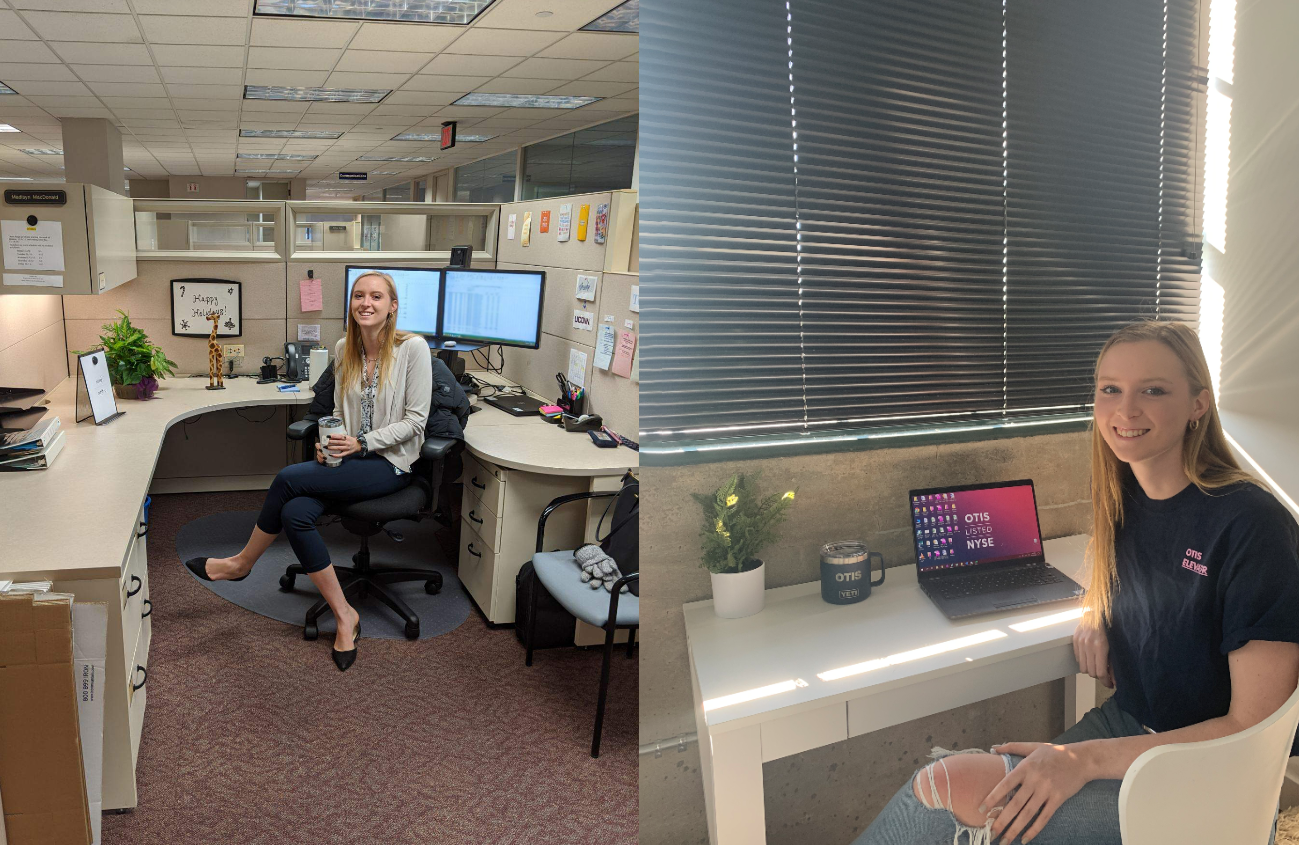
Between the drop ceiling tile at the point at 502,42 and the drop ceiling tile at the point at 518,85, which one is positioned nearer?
the drop ceiling tile at the point at 502,42

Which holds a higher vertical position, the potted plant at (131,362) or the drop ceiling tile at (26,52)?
the drop ceiling tile at (26,52)

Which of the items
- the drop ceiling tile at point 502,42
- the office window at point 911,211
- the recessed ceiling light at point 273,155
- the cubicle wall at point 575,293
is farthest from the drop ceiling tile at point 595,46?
the recessed ceiling light at point 273,155

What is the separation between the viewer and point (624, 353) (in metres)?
2.71

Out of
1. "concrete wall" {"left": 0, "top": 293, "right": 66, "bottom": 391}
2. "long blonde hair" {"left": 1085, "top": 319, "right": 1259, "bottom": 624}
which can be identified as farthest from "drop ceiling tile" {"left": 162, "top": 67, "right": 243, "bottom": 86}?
"long blonde hair" {"left": 1085, "top": 319, "right": 1259, "bottom": 624}

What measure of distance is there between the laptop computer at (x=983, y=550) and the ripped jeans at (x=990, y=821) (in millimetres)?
206

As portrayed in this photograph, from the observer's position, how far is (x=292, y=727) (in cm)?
229

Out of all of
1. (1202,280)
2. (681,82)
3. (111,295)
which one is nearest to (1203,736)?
(1202,280)

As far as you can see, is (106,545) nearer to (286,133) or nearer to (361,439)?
(361,439)

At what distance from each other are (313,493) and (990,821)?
214 cm

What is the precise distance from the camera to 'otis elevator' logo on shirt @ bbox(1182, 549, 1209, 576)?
3.72 feet

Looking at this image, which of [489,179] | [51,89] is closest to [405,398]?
[51,89]

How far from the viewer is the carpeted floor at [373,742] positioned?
1929mm

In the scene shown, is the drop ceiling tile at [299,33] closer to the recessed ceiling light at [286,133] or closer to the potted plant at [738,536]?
the recessed ceiling light at [286,133]

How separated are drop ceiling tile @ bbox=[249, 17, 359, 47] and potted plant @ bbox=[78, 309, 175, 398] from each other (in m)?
1.91
